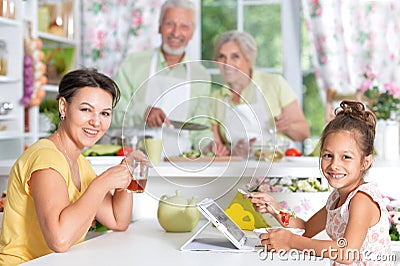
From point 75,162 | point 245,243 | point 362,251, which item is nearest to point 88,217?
point 75,162

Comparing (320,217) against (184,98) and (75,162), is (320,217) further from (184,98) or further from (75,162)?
(75,162)

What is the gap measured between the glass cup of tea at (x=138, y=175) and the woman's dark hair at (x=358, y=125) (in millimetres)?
515

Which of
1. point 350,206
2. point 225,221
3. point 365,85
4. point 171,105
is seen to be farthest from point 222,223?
point 365,85

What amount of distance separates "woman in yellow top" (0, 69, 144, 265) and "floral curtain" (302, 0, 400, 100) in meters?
2.69

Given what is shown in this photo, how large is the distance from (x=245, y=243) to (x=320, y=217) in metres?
0.32

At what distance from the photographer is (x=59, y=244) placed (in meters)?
1.85

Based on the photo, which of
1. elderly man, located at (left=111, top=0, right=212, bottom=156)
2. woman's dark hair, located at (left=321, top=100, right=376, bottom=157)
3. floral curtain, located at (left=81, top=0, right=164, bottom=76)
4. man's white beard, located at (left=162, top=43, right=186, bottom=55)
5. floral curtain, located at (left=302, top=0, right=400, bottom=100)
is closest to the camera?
woman's dark hair, located at (left=321, top=100, right=376, bottom=157)

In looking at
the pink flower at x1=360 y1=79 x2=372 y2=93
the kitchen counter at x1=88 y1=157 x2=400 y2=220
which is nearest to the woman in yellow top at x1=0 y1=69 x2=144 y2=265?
the kitchen counter at x1=88 y1=157 x2=400 y2=220

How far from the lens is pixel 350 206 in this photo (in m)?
1.94

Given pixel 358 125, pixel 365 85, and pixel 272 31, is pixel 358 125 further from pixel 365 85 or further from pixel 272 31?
pixel 272 31

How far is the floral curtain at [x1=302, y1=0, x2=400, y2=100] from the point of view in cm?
451

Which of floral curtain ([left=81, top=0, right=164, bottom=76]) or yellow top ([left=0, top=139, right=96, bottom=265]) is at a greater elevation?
floral curtain ([left=81, top=0, right=164, bottom=76])

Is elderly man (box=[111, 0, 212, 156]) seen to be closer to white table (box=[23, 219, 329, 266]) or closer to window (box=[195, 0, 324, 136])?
white table (box=[23, 219, 329, 266])

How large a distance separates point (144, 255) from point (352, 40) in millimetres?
3069
